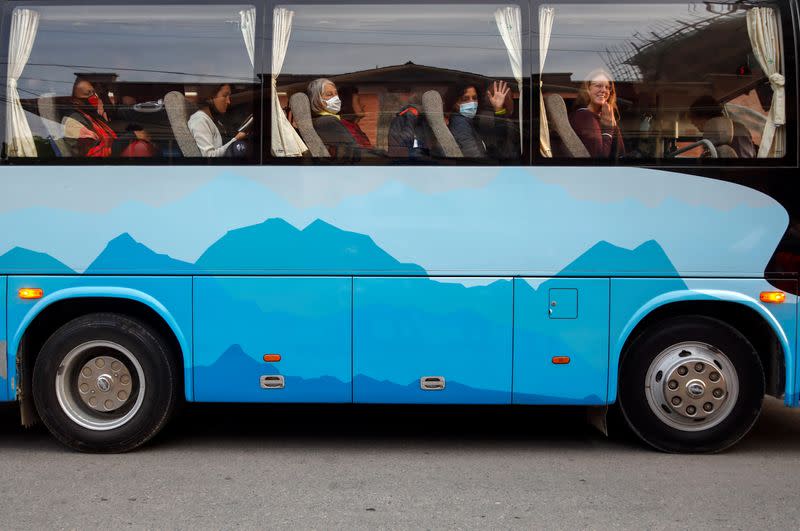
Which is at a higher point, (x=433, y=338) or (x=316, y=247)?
(x=316, y=247)

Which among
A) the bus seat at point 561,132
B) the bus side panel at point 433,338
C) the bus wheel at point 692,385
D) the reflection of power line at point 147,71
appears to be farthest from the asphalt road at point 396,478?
the reflection of power line at point 147,71

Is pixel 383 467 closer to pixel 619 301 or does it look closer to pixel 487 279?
pixel 487 279

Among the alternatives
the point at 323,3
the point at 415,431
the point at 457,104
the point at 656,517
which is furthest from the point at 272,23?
the point at 656,517

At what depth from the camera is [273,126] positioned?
627 cm

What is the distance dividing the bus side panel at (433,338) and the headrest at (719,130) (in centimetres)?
183

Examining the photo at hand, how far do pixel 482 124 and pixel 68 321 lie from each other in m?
3.49

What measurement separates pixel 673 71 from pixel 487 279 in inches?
80.5

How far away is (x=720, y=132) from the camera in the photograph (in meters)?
6.20

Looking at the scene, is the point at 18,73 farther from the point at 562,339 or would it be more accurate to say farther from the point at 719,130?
the point at 719,130

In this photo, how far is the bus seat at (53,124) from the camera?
630 centimetres

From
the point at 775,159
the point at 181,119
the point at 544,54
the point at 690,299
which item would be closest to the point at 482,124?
the point at 544,54

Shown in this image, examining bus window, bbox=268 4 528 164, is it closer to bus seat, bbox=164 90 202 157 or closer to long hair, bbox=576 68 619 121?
long hair, bbox=576 68 619 121

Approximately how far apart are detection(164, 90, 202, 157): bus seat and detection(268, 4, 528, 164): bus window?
0.61 m

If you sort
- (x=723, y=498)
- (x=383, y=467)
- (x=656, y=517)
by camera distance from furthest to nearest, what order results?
(x=383, y=467) → (x=723, y=498) → (x=656, y=517)
